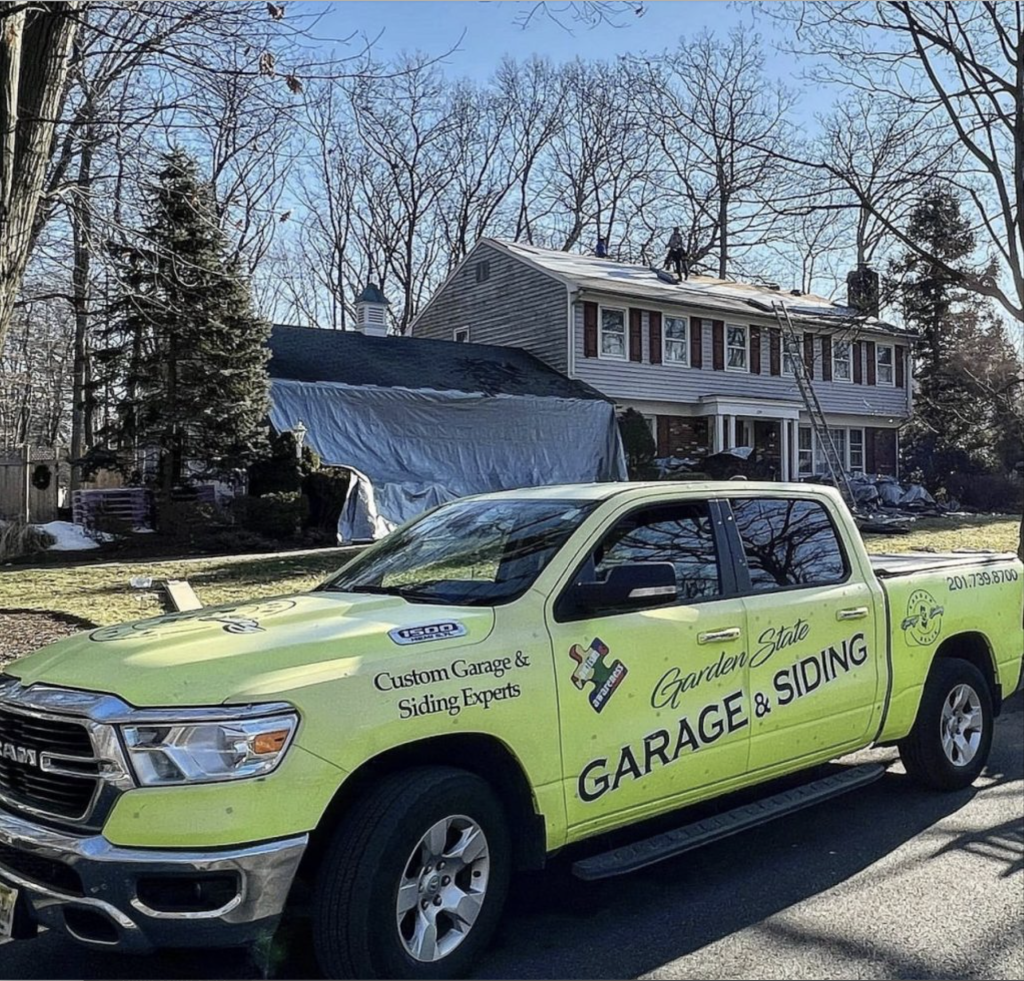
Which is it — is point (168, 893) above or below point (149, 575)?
below

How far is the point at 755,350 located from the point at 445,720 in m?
27.8

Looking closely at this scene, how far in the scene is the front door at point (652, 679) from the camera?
11.9 ft

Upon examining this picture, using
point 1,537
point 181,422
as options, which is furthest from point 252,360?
point 1,537

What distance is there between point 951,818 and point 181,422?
15.6 meters

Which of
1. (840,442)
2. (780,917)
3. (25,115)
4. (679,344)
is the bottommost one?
(780,917)

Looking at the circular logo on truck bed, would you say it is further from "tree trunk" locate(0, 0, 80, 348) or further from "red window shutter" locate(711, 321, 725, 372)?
"red window shutter" locate(711, 321, 725, 372)

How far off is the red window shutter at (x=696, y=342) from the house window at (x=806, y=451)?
17.4ft

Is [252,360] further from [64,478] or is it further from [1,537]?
[64,478]

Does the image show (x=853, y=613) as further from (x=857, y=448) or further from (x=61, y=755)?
(x=857, y=448)

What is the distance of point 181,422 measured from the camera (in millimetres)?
17781

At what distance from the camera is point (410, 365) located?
23.8 m

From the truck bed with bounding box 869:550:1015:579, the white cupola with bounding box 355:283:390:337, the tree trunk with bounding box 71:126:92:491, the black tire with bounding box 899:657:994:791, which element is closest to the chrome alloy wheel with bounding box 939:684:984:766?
the black tire with bounding box 899:657:994:791

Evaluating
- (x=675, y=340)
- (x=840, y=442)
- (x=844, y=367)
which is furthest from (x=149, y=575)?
(x=844, y=367)

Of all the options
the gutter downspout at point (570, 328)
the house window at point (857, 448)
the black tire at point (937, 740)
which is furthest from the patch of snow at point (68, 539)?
the house window at point (857, 448)
